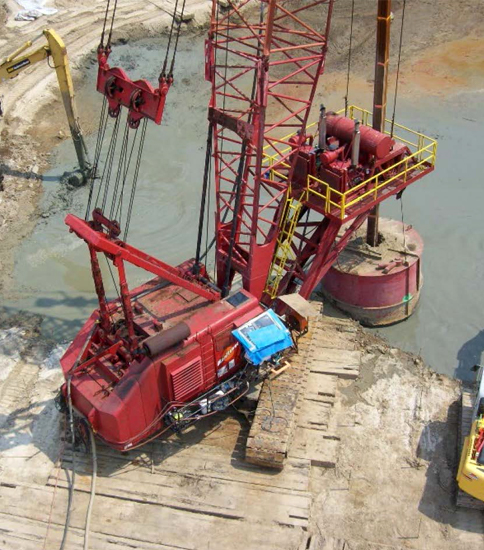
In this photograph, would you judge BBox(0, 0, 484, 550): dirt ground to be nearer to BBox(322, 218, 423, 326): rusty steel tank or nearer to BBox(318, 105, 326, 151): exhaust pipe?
BBox(322, 218, 423, 326): rusty steel tank

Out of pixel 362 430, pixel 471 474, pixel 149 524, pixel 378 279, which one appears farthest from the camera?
pixel 378 279

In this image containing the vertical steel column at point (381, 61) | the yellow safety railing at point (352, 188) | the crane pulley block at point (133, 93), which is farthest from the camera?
the yellow safety railing at point (352, 188)

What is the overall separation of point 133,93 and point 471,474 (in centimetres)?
1022

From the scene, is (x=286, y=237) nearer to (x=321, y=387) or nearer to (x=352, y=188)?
(x=352, y=188)

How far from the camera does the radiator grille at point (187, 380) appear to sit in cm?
1351

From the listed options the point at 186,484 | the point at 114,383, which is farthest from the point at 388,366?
the point at 114,383

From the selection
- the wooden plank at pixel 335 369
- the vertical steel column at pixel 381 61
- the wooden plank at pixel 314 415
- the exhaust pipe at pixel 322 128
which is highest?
the vertical steel column at pixel 381 61

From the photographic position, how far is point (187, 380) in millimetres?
13758

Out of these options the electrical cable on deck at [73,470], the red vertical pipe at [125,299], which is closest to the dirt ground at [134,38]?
the electrical cable on deck at [73,470]

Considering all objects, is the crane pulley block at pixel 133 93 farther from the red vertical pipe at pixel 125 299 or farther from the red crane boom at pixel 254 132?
the red vertical pipe at pixel 125 299

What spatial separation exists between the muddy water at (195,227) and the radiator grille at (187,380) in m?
6.20

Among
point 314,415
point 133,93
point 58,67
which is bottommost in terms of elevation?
point 314,415

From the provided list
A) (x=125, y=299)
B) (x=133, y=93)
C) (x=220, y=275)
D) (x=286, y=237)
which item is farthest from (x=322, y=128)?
(x=125, y=299)

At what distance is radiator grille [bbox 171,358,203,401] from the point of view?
13.5 metres
